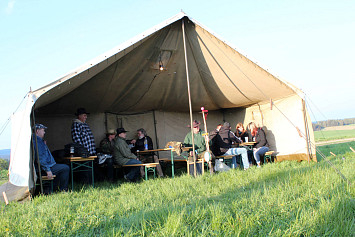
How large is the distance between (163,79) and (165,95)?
856mm

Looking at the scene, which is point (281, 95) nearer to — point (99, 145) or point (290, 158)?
point (290, 158)

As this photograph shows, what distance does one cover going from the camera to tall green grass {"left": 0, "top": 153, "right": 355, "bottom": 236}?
7.11 feet

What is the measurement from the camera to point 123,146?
5.61m

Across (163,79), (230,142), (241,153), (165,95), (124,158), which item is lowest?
(241,153)

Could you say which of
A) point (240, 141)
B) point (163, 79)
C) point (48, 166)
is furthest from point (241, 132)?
point (48, 166)

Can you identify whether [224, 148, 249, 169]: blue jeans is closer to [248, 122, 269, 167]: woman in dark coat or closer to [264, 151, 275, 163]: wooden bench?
[248, 122, 269, 167]: woman in dark coat

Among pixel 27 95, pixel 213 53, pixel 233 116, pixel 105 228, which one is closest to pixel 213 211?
pixel 105 228

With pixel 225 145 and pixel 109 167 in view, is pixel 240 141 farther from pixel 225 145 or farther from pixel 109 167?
pixel 109 167

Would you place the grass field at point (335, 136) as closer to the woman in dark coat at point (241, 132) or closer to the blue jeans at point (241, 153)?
the woman in dark coat at point (241, 132)

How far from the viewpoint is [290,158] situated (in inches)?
276

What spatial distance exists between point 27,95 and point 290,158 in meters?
5.75

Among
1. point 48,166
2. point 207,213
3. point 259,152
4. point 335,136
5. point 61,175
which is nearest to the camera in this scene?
point 207,213

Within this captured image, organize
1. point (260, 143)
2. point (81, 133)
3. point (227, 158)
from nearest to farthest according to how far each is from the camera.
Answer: point (81, 133), point (227, 158), point (260, 143)

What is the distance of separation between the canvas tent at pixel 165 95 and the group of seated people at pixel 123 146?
44cm
